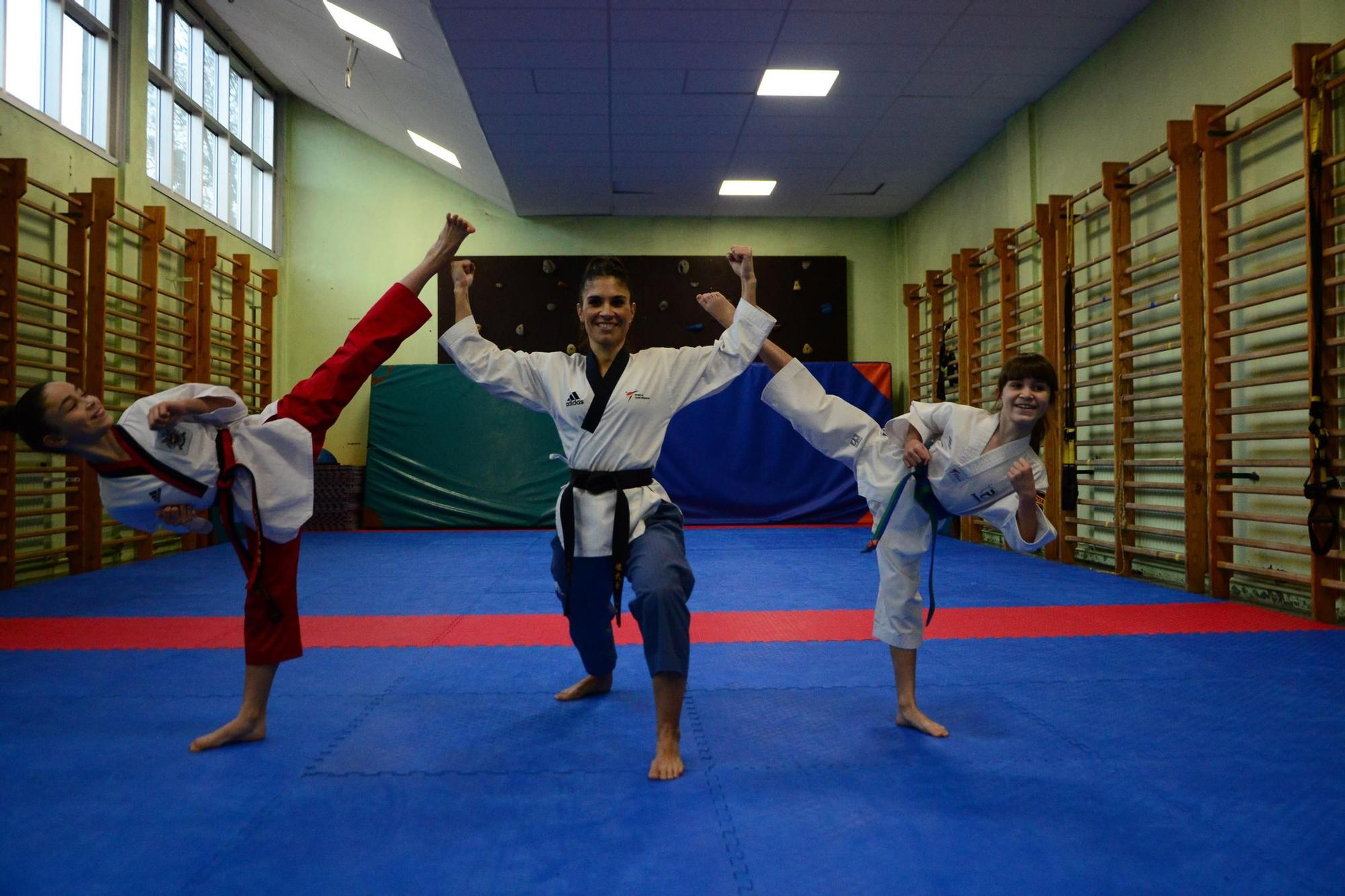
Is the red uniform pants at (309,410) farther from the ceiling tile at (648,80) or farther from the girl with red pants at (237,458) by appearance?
the ceiling tile at (648,80)

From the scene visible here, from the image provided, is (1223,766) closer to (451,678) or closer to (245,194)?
(451,678)

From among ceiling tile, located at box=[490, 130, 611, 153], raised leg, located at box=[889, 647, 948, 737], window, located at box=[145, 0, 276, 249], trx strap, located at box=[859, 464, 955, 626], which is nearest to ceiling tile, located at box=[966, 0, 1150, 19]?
ceiling tile, located at box=[490, 130, 611, 153]

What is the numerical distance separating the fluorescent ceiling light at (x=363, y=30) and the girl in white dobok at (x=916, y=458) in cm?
492

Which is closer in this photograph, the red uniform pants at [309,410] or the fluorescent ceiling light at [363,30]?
the red uniform pants at [309,410]

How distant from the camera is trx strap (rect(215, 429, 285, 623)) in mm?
2045

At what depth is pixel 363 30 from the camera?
603cm

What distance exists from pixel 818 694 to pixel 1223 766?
3.38 ft

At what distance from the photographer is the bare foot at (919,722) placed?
2146 millimetres

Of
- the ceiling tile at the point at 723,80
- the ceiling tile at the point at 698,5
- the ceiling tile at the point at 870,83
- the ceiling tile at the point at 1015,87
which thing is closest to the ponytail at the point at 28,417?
the ceiling tile at the point at 698,5

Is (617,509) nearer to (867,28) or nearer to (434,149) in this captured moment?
(867,28)

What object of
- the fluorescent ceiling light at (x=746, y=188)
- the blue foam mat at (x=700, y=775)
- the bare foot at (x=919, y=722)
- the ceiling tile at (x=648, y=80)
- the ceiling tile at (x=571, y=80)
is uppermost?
the fluorescent ceiling light at (x=746, y=188)

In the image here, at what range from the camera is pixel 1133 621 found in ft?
11.8

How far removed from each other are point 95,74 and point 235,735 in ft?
19.7

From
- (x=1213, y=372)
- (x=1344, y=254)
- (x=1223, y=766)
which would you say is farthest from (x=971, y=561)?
(x=1223, y=766)
